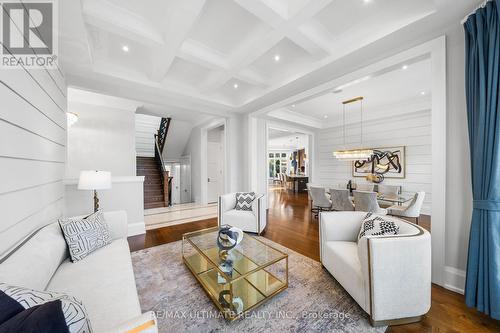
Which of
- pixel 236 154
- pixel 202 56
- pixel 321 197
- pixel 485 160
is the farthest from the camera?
pixel 236 154

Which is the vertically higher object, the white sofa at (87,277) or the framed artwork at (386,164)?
the framed artwork at (386,164)

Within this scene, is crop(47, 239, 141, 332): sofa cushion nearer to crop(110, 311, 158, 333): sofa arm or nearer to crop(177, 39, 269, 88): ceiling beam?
crop(110, 311, 158, 333): sofa arm

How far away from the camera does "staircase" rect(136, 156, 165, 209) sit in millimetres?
6105

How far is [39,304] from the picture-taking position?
2.63 feet

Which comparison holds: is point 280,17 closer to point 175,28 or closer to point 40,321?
point 175,28

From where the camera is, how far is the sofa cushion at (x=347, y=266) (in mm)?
1637

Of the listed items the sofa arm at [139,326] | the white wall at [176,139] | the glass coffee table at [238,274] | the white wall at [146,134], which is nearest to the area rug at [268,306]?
the glass coffee table at [238,274]

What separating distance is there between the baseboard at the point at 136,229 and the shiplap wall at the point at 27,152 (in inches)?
53.6

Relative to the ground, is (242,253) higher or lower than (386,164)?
lower

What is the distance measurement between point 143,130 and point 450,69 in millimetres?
8270

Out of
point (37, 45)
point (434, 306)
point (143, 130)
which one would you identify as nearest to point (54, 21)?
point (37, 45)

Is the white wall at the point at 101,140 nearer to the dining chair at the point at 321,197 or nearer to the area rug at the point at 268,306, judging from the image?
the area rug at the point at 268,306

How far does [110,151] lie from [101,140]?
0.30m

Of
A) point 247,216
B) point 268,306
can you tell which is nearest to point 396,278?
point 268,306
